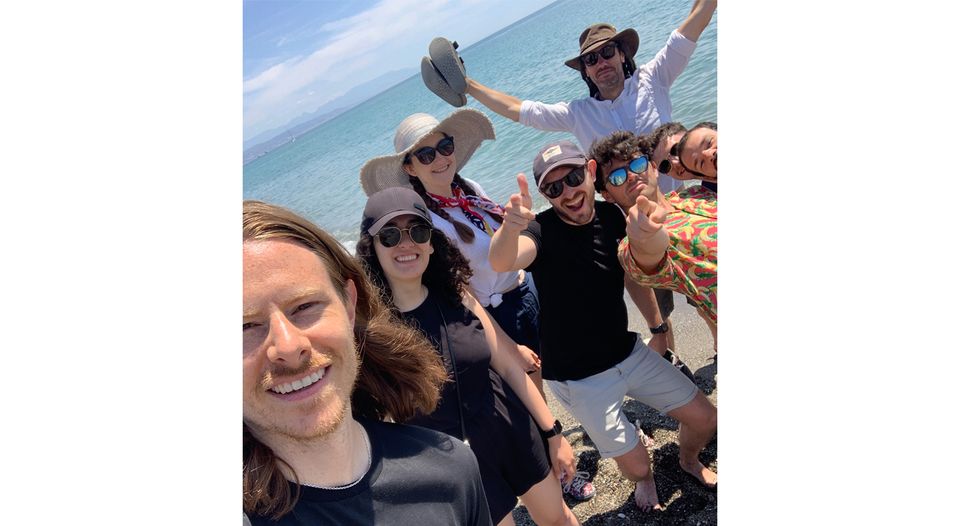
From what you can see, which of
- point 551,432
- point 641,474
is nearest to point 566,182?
point 551,432

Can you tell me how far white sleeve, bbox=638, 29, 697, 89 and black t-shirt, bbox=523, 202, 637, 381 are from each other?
173 cm

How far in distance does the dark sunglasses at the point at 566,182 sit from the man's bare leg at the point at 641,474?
142 cm

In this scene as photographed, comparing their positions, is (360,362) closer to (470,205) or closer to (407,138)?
(470,205)

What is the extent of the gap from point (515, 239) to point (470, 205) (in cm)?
101

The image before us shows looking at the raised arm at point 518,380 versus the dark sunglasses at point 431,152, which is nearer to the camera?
the raised arm at point 518,380

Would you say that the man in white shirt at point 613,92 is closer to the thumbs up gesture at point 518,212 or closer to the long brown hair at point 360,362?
the thumbs up gesture at point 518,212

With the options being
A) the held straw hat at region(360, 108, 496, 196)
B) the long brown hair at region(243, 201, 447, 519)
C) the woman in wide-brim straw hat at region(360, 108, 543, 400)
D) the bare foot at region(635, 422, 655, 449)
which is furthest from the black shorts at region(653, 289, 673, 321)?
the long brown hair at region(243, 201, 447, 519)

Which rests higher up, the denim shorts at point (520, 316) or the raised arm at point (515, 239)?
the raised arm at point (515, 239)

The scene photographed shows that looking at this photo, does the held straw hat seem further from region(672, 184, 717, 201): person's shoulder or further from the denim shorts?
region(672, 184, 717, 201): person's shoulder

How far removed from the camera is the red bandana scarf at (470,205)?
3.26 metres

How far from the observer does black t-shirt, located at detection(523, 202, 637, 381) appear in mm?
2686

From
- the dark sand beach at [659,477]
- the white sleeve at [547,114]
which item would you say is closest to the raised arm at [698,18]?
the white sleeve at [547,114]
